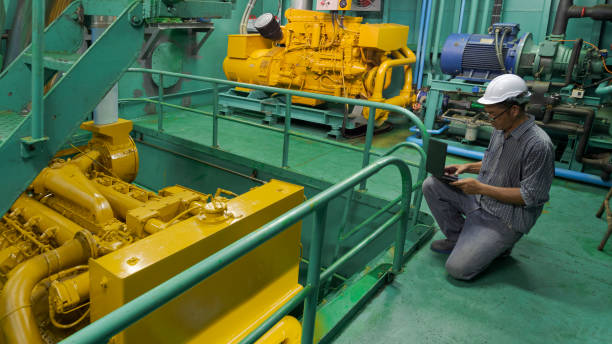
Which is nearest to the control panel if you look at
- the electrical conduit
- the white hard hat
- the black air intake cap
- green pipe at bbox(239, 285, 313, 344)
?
the black air intake cap

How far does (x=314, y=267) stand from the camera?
6.55ft

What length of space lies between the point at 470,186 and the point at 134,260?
7.27 ft

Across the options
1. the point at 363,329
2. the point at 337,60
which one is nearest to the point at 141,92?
the point at 337,60

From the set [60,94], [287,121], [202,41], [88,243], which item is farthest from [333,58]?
[60,94]

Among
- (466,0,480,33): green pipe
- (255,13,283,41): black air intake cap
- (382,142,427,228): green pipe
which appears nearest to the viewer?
(382,142,427,228): green pipe

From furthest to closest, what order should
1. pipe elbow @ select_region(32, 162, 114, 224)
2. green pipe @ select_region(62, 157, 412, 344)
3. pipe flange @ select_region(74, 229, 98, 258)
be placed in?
pipe elbow @ select_region(32, 162, 114, 224) < pipe flange @ select_region(74, 229, 98, 258) < green pipe @ select_region(62, 157, 412, 344)

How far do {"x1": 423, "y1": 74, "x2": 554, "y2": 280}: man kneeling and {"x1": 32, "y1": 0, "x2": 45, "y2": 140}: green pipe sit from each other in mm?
2590

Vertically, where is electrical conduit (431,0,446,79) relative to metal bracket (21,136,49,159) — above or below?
above

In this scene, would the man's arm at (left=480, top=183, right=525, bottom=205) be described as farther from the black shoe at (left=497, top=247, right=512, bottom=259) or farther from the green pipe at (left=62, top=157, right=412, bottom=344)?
the green pipe at (left=62, top=157, right=412, bottom=344)

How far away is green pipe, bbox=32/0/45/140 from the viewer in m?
1.97

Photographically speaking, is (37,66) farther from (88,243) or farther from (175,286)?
(88,243)

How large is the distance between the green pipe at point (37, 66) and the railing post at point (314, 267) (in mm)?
1450

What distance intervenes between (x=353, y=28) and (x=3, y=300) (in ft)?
19.7

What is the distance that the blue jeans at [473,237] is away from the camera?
3049 millimetres
